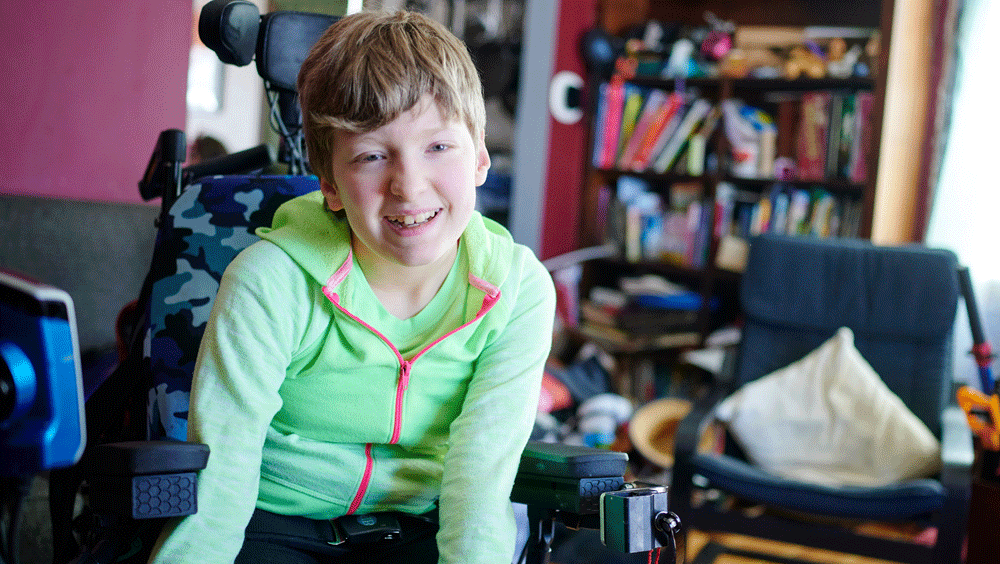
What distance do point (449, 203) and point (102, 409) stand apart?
61 cm

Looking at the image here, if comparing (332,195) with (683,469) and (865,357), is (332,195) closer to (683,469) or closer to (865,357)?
(683,469)

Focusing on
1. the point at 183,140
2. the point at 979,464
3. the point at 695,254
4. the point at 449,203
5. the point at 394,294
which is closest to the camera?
the point at 449,203

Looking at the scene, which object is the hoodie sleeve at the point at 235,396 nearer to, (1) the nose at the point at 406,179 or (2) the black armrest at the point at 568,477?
(1) the nose at the point at 406,179

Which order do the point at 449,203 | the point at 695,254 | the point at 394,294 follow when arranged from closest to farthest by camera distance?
1. the point at 449,203
2. the point at 394,294
3. the point at 695,254

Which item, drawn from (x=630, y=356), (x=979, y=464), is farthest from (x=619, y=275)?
(x=979, y=464)

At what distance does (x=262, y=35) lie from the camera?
→ 118 centimetres

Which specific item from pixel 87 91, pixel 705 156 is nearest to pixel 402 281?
pixel 87 91

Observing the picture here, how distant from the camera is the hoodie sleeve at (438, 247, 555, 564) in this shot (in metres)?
0.94

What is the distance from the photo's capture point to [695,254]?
3.25m

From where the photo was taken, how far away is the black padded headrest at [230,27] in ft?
3.72

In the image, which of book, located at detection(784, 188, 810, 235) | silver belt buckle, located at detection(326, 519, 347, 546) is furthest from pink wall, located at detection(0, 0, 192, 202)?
book, located at detection(784, 188, 810, 235)

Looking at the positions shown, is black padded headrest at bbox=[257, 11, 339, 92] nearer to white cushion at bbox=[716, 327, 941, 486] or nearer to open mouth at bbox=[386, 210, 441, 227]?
open mouth at bbox=[386, 210, 441, 227]

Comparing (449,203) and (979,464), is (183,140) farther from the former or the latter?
(979,464)

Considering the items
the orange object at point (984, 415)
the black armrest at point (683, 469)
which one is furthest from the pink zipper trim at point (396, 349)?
the orange object at point (984, 415)
